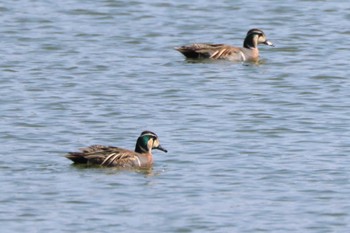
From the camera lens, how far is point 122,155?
65.8 feet

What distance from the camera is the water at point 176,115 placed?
697 inches

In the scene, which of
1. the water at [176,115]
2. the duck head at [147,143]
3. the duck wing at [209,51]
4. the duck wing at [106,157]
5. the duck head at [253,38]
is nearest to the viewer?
the water at [176,115]

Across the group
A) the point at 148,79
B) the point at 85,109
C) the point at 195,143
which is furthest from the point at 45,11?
the point at 195,143

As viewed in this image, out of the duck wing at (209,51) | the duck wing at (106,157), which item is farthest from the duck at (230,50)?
the duck wing at (106,157)

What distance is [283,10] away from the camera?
111ft

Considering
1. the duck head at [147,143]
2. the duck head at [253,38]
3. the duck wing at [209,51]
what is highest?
the duck head at [253,38]

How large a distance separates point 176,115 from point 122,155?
11.2 feet

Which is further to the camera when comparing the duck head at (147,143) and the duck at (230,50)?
the duck at (230,50)

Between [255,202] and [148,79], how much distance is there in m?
8.67

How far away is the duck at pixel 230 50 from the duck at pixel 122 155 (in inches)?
309

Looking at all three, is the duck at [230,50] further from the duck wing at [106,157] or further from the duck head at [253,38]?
the duck wing at [106,157]

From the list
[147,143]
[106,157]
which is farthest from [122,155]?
[147,143]

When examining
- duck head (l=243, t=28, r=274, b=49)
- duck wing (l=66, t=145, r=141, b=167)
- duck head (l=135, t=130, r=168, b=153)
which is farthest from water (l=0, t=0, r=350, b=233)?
duck head (l=243, t=28, r=274, b=49)

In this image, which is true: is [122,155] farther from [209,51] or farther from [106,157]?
[209,51]
